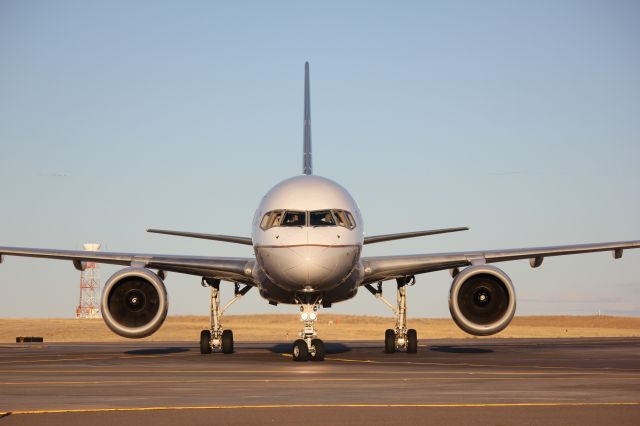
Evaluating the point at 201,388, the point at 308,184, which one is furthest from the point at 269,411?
the point at 308,184

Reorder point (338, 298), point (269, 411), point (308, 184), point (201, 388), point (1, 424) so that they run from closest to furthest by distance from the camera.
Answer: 1. point (1, 424)
2. point (269, 411)
3. point (201, 388)
4. point (308, 184)
5. point (338, 298)

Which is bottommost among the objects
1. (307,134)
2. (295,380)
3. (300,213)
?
(295,380)

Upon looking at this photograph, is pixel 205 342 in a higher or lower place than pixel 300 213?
lower

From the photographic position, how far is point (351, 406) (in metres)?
12.3

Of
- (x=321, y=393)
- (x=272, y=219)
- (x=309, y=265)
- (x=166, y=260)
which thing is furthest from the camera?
(x=166, y=260)

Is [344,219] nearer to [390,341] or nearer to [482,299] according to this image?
[482,299]

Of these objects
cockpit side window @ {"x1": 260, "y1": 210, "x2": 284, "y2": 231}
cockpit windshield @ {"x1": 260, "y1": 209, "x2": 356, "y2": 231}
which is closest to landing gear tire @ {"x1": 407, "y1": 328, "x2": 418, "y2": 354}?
cockpit windshield @ {"x1": 260, "y1": 209, "x2": 356, "y2": 231}

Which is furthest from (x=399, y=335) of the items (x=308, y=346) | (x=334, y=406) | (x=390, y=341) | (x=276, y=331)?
(x=276, y=331)

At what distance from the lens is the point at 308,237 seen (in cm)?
2338

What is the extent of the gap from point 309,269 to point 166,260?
20.4 ft

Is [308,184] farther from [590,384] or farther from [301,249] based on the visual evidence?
[590,384]

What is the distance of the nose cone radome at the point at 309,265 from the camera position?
23.2m

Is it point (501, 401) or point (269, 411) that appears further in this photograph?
point (501, 401)

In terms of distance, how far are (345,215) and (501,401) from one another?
11.9 m
